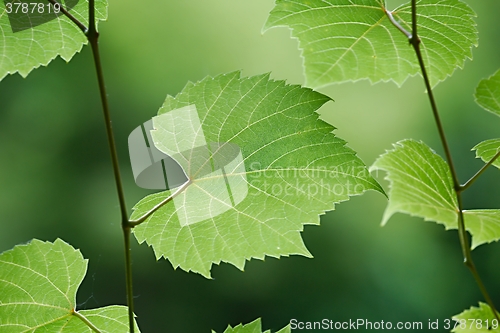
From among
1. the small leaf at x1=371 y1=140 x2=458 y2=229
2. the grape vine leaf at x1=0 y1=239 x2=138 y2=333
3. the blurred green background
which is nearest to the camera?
the small leaf at x1=371 y1=140 x2=458 y2=229

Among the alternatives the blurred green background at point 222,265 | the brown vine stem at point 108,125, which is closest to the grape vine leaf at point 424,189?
the brown vine stem at point 108,125

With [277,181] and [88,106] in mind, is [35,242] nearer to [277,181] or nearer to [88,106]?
[277,181]

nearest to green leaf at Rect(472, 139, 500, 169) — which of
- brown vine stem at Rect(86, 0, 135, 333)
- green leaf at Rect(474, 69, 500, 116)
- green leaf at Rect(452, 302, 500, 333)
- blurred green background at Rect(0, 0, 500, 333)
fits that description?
green leaf at Rect(474, 69, 500, 116)

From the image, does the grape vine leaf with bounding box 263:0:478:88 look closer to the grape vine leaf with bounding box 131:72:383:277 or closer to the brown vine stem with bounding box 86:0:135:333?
the grape vine leaf with bounding box 131:72:383:277

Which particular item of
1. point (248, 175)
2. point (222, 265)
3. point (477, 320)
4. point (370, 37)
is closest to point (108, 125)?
point (248, 175)

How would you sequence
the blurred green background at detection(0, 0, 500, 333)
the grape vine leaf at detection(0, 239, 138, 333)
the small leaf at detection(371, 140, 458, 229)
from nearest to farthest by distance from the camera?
1. the small leaf at detection(371, 140, 458, 229)
2. the grape vine leaf at detection(0, 239, 138, 333)
3. the blurred green background at detection(0, 0, 500, 333)

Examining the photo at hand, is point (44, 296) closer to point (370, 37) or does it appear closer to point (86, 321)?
point (86, 321)
